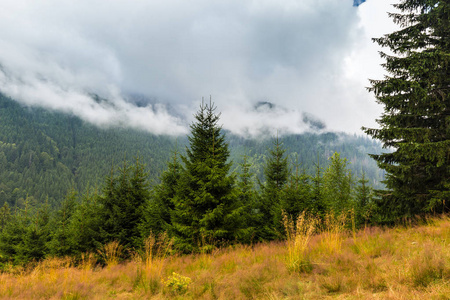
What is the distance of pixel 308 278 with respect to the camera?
12.6 feet

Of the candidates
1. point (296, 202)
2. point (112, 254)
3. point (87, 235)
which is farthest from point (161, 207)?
point (296, 202)

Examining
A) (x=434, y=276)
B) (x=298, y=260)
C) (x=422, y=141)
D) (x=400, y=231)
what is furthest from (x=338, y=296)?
(x=422, y=141)

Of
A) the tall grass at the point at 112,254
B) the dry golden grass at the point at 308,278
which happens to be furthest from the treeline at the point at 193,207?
the dry golden grass at the point at 308,278

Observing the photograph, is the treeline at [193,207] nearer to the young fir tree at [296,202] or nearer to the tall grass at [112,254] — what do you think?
the young fir tree at [296,202]

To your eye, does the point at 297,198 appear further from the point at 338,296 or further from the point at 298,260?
the point at 338,296

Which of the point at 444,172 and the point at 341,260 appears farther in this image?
the point at 444,172

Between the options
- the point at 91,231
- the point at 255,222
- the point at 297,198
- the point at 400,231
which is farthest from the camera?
the point at 255,222

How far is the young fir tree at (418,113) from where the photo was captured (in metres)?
6.84

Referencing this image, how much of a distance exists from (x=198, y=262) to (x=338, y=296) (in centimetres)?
411

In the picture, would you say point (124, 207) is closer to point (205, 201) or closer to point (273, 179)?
point (205, 201)

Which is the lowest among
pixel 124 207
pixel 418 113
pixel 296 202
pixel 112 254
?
pixel 112 254

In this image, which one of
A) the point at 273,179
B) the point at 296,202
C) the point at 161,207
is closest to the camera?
the point at 296,202

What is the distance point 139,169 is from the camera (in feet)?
54.9

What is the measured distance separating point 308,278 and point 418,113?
734 centimetres
